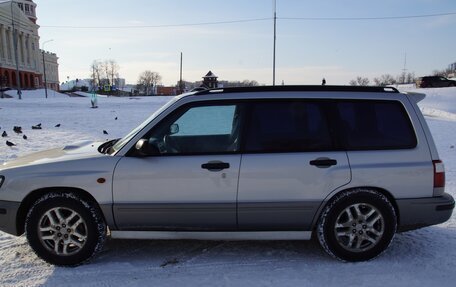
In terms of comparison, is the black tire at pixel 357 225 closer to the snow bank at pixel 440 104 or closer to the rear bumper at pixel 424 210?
the rear bumper at pixel 424 210

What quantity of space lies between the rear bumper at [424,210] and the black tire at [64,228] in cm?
312

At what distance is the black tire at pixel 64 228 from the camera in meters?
4.10

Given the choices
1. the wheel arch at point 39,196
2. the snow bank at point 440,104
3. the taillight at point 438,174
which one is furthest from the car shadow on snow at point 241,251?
the snow bank at point 440,104

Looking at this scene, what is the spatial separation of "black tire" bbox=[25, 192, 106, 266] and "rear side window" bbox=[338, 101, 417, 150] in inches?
108

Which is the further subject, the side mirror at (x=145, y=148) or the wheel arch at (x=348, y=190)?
the wheel arch at (x=348, y=190)

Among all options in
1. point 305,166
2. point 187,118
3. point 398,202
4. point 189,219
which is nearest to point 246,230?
point 189,219

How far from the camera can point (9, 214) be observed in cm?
414

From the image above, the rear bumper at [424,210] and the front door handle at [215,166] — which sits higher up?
the front door handle at [215,166]

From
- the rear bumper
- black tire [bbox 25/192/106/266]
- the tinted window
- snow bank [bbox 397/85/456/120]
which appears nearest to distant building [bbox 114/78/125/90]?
snow bank [bbox 397/85/456/120]

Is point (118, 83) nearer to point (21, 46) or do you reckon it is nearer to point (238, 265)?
point (21, 46)

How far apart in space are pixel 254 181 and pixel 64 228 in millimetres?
2009

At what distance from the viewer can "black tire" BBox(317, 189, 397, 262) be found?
4.15 meters

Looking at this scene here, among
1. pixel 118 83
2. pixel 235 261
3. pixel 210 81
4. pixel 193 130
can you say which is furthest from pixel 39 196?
pixel 118 83

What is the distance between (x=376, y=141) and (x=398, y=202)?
2.19 ft
